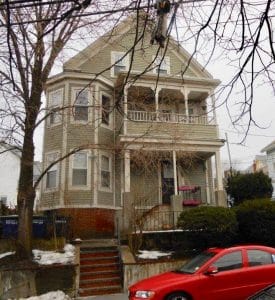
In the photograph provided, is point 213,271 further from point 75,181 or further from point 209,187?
point 209,187

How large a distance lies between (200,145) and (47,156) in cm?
748

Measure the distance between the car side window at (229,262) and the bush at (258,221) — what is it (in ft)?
16.6

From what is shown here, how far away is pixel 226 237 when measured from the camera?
14.5 m

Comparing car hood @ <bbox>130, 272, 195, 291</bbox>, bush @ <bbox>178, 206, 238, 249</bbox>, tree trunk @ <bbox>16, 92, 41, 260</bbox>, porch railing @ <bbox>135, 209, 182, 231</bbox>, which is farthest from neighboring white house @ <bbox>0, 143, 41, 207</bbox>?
car hood @ <bbox>130, 272, 195, 291</bbox>

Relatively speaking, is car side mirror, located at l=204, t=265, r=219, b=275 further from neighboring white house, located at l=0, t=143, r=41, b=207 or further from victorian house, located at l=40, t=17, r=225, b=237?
neighboring white house, located at l=0, t=143, r=41, b=207

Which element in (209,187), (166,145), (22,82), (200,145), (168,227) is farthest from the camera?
(209,187)

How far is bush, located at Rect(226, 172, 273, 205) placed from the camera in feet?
65.5

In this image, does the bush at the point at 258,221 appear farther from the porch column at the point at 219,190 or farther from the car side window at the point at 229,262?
the car side window at the point at 229,262

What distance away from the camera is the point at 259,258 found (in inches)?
390

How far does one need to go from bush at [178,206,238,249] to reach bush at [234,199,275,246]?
560 mm

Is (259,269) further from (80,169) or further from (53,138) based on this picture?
(53,138)

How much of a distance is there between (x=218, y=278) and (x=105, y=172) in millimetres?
→ 11803

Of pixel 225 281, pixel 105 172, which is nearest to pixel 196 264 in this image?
pixel 225 281

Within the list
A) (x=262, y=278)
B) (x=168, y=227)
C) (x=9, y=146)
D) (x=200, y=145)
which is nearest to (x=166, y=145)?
(x=200, y=145)
